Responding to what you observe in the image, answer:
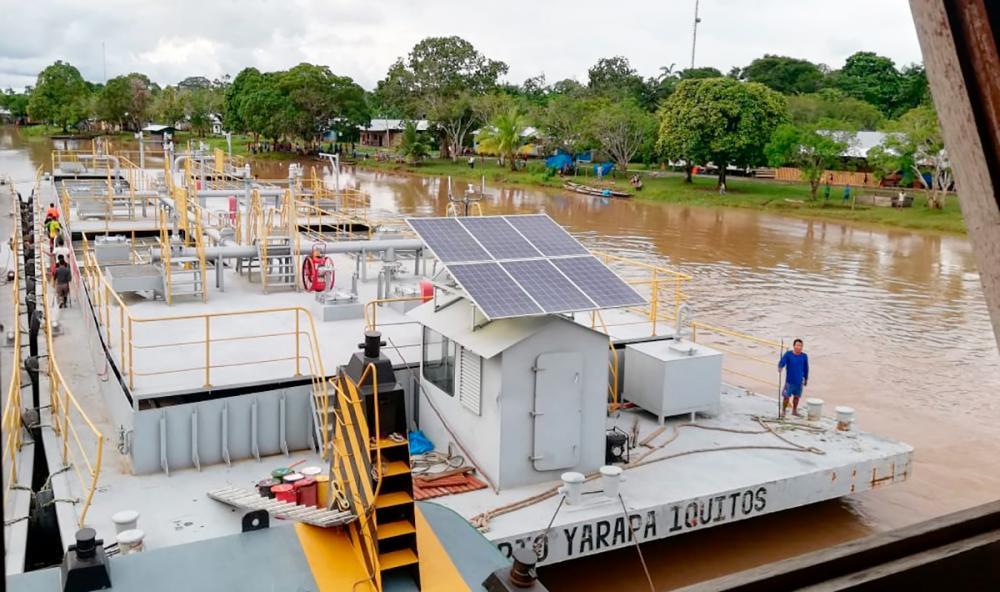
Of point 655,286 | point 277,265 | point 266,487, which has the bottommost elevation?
point 266,487

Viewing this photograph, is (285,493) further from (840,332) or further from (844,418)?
(840,332)

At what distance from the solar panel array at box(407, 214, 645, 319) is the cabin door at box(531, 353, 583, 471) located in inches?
27.3

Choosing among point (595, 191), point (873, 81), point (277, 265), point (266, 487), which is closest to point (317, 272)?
point (277, 265)

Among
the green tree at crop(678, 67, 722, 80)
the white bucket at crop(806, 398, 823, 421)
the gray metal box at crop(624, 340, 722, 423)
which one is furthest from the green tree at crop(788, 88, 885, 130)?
the gray metal box at crop(624, 340, 722, 423)

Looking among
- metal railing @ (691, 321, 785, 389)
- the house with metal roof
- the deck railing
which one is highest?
the house with metal roof

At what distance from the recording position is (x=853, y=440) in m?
11.7

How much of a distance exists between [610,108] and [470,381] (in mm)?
55639

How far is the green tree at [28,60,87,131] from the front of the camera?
115 meters

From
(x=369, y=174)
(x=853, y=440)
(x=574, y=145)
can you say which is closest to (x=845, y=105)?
(x=574, y=145)

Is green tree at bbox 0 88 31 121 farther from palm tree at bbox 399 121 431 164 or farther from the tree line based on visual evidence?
palm tree at bbox 399 121 431 164

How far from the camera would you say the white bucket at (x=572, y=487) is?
9.20 m

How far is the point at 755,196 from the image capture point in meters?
51.7

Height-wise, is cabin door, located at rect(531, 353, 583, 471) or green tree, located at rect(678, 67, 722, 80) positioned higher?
green tree, located at rect(678, 67, 722, 80)

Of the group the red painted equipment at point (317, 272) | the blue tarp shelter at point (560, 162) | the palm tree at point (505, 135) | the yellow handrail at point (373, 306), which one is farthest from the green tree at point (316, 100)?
the yellow handrail at point (373, 306)
